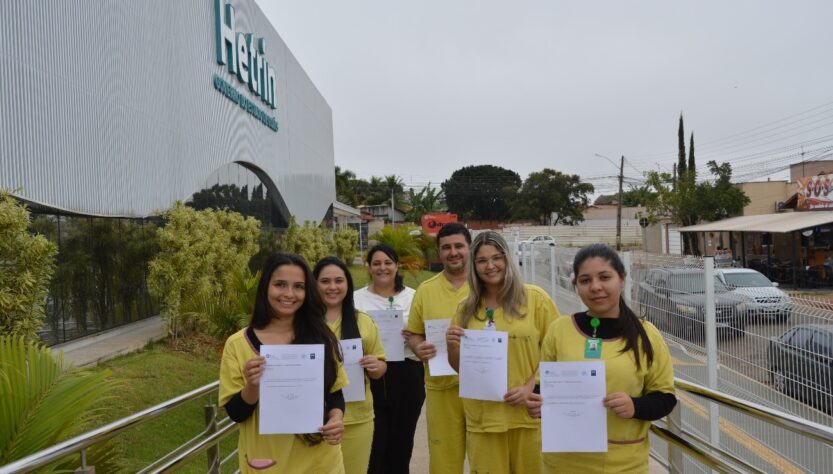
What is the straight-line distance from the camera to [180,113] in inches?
631

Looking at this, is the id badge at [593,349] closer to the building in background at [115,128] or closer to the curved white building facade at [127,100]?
the building in background at [115,128]

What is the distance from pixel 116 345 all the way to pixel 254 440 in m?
9.35

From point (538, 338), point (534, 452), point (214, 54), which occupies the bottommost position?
point (534, 452)

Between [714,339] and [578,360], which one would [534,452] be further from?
[714,339]

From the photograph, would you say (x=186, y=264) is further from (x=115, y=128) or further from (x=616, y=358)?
(x=616, y=358)

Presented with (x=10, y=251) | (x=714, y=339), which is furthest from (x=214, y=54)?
(x=714, y=339)

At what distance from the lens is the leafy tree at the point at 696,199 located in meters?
37.9

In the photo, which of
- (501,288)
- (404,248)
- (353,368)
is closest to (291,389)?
(353,368)

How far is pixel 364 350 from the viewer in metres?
3.30

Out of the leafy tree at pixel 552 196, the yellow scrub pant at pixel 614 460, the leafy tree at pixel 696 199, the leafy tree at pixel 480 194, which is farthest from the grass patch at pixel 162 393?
the leafy tree at pixel 480 194

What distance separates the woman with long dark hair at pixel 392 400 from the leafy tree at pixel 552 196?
220 feet

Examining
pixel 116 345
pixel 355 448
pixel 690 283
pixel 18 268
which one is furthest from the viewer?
pixel 116 345

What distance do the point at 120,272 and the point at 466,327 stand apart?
11.5 meters

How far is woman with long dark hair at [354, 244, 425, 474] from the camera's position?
4090mm
